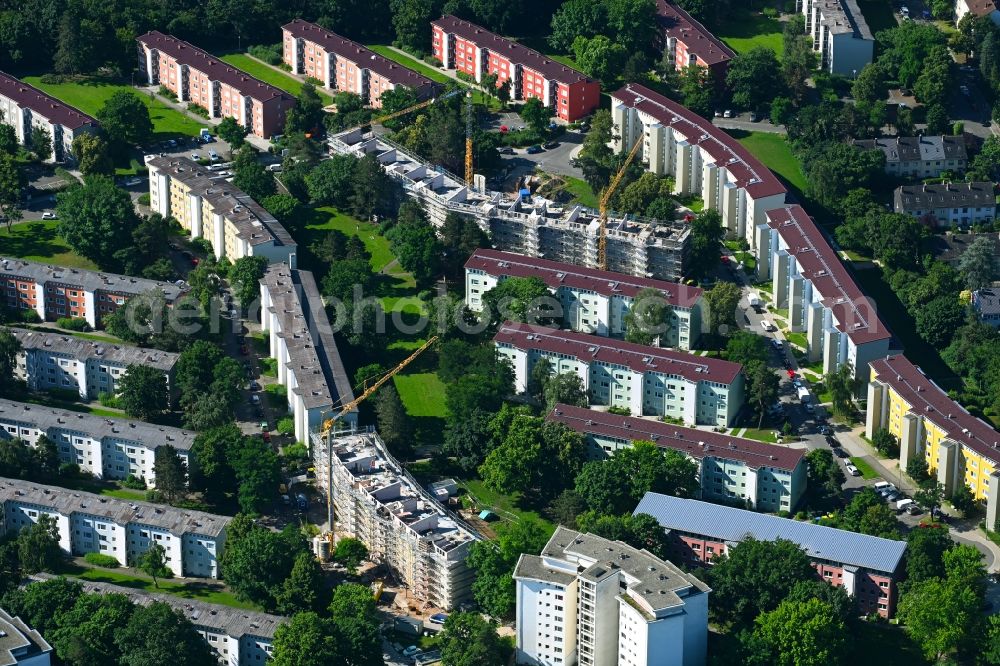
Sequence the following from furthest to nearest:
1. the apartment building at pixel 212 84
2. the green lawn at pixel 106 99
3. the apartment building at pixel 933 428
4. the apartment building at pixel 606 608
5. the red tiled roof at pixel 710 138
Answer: the green lawn at pixel 106 99 < the apartment building at pixel 212 84 < the red tiled roof at pixel 710 138 < the apartment building at pixel 933 428 < the apartment building at pixel 606 608

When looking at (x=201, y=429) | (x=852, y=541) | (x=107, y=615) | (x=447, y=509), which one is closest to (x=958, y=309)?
(x=852, y=541)

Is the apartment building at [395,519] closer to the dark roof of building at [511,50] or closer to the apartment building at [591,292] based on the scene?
the apartment building at [591,292]

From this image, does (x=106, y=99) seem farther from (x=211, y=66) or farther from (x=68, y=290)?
(x=68, y=290)

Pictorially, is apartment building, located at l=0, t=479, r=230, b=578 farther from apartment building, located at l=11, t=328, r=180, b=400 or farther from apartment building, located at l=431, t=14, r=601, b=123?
apartment building, located at l=431, t=14, r=601, b=123

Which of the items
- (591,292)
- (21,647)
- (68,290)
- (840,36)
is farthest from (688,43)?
(21,647)

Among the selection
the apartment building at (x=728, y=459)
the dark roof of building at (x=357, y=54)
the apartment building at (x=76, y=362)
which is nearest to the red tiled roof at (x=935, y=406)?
the apartment building at (x=728, y=459)

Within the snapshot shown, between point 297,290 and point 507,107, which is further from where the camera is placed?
point 507,107

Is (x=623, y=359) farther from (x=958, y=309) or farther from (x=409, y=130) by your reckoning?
(x=409, y=130)
